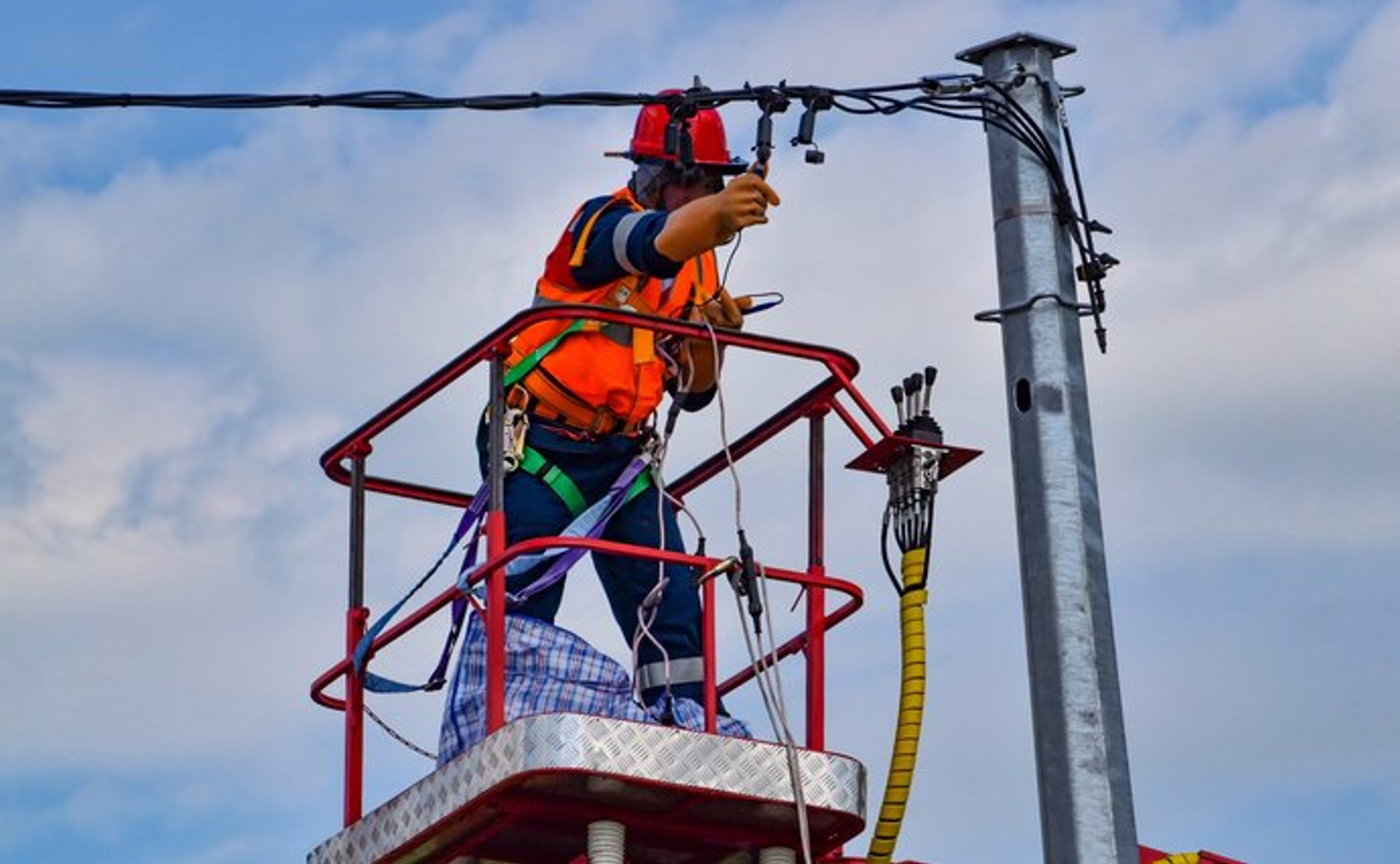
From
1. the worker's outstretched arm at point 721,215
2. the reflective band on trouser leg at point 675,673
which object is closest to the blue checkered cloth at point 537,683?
the reflective band on trouser leg at point 675,673

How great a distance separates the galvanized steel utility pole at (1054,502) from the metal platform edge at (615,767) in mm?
1293

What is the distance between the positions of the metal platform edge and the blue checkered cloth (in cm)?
31

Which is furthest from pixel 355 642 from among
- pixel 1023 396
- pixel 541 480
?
pixel 1023 396

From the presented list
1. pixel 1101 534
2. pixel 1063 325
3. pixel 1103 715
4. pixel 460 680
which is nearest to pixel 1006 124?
pixel 1063 325

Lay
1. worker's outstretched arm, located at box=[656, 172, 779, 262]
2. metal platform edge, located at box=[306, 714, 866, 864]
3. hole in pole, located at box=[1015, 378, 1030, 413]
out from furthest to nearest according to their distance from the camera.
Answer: worker's outstretched arm, located at box=[656, 172, 779, 262]
metal platform edge, located at box=[306, 714, 866, 864]
hole in pole, located at box=[1015, 378, 1030, 413]

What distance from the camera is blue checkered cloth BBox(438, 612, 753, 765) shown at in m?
9.82

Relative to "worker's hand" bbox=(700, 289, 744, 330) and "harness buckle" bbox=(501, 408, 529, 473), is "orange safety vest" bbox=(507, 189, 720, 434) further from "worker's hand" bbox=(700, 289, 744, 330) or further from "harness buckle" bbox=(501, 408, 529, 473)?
"worker's hand" bbox=(700, 289, 744, 330)

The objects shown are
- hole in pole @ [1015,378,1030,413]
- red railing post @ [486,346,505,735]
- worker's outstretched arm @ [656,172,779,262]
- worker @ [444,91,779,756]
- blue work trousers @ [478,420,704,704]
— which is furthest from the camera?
blue work trousers @ [478,420,704,704]

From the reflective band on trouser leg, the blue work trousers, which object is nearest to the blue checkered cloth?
the blue work trousers

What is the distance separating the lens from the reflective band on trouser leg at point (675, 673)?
34.4 ft

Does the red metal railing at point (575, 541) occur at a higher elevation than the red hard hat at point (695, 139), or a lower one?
lower

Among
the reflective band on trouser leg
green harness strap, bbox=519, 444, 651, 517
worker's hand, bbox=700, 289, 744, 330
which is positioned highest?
worker's hand, bbox=700, 289, 744, 330

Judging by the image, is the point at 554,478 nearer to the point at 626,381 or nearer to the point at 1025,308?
the point at 626,381

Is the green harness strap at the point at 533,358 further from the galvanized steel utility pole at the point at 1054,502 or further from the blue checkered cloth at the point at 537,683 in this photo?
the galvanized steel utility pole at the point at 1054,502
